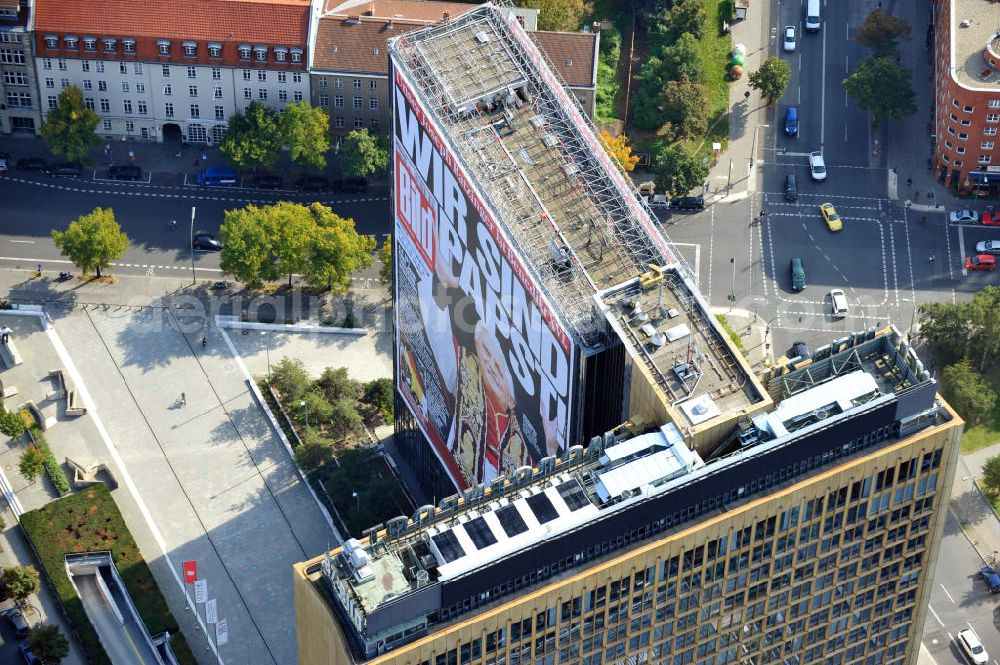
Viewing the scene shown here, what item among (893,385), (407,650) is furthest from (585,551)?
(893,385)

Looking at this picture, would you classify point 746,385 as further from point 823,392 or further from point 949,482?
point 949,482

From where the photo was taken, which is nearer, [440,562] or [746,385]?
[440,562]

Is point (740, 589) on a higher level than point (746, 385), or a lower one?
lower

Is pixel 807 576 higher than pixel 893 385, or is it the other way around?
pixel 893 385

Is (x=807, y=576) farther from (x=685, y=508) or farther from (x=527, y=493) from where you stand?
(x=527, y=493)

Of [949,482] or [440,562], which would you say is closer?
[440,562]

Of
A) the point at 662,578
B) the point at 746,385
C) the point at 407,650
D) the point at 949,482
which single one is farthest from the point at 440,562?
the point at 949,482

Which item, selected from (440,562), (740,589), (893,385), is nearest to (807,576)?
(740,589)

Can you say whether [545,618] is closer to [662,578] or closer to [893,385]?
[662,578]
